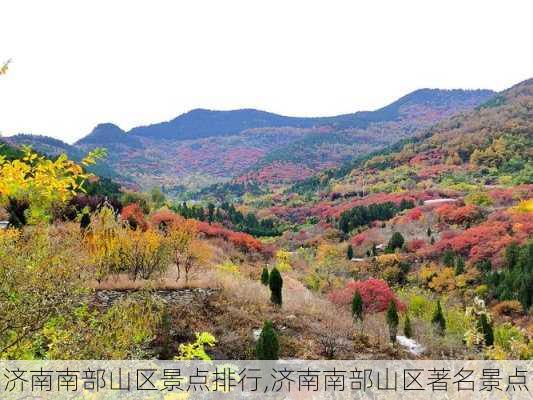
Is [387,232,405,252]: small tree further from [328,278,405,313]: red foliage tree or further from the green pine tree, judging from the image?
[328,278,405,313]: red foliage tree

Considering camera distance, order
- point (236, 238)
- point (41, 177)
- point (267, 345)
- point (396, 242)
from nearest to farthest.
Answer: point (41, 177)
point (267, 345)
point (236, 238)
point (396, 242)

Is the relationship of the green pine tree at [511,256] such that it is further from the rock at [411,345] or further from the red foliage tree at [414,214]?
the rock at [411,345]

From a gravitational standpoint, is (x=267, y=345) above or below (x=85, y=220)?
below

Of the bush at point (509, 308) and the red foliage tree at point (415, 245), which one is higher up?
the red foliage tree at point (415, 245)

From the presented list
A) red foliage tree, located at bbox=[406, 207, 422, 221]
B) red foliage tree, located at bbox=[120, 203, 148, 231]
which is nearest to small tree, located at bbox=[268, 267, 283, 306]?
red foliage tree, located at bbox=[120, 203, 148, 231]

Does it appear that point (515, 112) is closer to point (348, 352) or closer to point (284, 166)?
point (284, 166)

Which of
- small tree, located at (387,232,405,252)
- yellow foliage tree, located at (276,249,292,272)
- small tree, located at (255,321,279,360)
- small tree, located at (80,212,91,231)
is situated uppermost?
small tree, located at (80,212,91,231)

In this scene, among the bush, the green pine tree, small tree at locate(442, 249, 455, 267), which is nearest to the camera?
the bush

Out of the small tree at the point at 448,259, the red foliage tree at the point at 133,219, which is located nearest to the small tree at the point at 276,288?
the red foliage tree at the point at 133,219

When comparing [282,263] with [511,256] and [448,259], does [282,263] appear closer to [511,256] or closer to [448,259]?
[448,259]

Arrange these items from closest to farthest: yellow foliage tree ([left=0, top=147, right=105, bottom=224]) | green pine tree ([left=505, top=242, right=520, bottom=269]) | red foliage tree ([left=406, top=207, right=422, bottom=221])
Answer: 1. yellow foliage tree ([left=0, top=147, right=105, bottom=224])
2. green pine tree ([left=505, top=242, right=520, bottom=269])
3. red foliage tree ([left=406, top=207, right=422, bottom=221])

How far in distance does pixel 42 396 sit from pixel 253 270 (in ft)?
71.5

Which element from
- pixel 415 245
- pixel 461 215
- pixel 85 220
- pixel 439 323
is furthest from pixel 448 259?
pixel 85 220

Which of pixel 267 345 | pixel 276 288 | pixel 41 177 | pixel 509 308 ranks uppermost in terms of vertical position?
pixel 41 177
